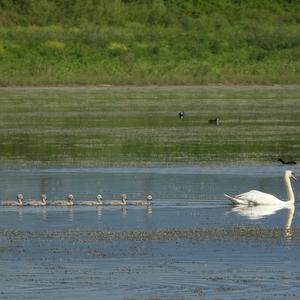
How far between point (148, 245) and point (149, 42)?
1974 inches

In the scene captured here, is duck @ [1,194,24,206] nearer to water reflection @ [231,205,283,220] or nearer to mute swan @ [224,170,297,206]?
mute swan @ [224,170,297,206]

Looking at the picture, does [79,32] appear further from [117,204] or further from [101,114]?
[117,204]

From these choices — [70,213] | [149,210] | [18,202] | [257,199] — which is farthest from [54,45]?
[70,213]

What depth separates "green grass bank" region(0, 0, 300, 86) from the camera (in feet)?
195

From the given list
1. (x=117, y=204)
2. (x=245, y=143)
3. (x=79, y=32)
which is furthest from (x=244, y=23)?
(x=117, y=204)

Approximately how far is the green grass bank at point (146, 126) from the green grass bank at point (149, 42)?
7.15 feet

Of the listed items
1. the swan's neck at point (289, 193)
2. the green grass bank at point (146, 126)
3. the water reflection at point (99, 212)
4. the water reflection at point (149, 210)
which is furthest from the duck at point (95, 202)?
the green grass bank at point (146, 126)

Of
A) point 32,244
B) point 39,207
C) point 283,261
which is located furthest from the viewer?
point 39,207

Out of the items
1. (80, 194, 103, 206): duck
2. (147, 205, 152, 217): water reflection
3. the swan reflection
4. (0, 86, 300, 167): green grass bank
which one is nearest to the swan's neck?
the swan reflection

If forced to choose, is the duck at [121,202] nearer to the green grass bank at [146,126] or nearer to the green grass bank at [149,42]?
the green grass bank at [146,126]

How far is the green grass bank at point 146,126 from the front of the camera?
1144 inches

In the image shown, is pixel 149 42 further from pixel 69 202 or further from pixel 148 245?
pixel 148 245

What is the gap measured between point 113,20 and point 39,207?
2112 inches

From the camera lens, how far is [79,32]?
67375mm
